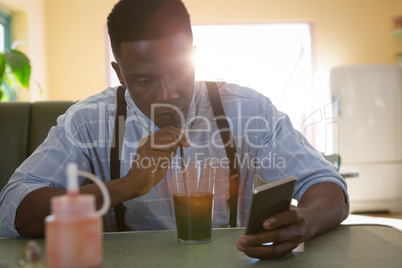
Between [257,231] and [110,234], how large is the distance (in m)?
0.36

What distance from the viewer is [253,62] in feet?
16.6

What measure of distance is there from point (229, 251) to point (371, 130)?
14.2ft

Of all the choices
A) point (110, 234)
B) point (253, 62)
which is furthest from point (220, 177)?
point (253, 62)

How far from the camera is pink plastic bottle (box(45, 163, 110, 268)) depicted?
429 millimetres

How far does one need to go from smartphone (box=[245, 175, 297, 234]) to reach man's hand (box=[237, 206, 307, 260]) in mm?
11

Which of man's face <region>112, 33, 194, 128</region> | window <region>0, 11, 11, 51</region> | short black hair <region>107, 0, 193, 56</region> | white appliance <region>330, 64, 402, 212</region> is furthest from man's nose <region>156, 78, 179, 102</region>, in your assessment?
white appliance <region>330, 64, 402, 212</region>

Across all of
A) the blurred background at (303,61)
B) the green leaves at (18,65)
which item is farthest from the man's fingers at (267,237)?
the blurred background at (303,61)

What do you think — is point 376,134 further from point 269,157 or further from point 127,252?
point 127,252

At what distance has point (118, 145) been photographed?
1.36 metres

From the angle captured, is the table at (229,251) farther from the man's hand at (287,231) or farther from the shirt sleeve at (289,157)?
the shirt sleeve at (289,157)

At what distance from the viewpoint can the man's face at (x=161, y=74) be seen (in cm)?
113

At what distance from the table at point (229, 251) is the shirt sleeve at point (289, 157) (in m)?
0.17

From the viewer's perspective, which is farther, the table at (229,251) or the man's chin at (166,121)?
the man's chin at (166,121)

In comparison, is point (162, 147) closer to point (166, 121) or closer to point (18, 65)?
point (166, 121)
